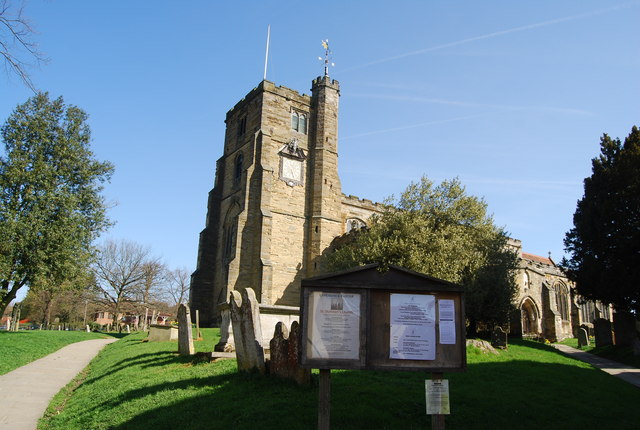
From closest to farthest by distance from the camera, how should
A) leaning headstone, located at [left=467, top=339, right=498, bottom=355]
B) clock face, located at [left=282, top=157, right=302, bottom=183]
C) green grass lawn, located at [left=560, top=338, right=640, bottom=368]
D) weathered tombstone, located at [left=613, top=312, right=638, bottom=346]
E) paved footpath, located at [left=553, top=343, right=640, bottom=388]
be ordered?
1. paved footpath, located at [left=553, top=343, right=640, bottom=388]
2. leaning headstone, located at [left=467, top=339, right=498, bottom=355]
3. green grass lawn, located at [left=560, top=338, right=640, bottom=368]
4. weathered tombstone, located at [left=613, top=312, right=638, bottom=346]
5. clock face, located at [left=282, top=157, right=302, bottom=183]

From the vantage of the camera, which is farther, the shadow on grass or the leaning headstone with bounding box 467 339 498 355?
the leaning headstone with bounding box 467 339 498 355

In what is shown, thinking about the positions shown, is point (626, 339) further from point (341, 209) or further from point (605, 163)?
point (341, 209)

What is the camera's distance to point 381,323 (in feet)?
18.2

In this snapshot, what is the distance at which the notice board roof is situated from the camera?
5.58m

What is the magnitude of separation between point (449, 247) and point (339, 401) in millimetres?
14945

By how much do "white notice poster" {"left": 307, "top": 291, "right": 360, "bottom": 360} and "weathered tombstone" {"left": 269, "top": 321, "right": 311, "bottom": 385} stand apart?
2283mm

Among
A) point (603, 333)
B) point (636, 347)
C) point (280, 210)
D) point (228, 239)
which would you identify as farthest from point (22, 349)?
point (603, 333)

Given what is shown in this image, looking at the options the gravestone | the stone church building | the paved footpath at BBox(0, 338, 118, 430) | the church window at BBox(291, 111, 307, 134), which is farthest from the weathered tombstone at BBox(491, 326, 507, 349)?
the church window at BBox(291, 111, 307, 134)

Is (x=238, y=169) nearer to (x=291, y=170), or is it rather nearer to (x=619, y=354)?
(x=291, y=170)

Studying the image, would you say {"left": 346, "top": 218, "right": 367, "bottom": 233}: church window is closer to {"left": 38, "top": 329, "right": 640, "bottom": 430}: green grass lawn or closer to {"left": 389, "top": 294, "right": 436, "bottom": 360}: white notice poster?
{"left": 38, "top": 329, "right": 640, "bottom": 430}: green grass lawn

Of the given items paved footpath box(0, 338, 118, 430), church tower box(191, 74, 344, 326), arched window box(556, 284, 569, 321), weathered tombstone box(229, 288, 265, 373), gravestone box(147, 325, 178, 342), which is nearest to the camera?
paved footpath box(0, 338, 118, 430)

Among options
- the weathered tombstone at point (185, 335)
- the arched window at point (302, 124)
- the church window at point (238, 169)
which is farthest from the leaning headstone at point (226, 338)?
the arched window at point (302, 124)

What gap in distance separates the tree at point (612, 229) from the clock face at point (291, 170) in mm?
15943

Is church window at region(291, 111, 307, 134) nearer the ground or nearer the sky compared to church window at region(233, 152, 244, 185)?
nearer the sky
